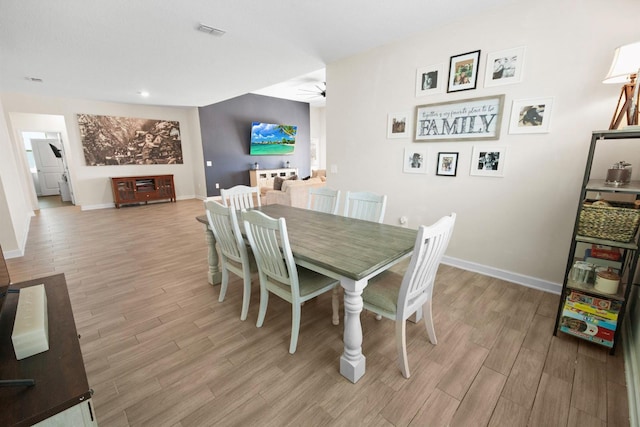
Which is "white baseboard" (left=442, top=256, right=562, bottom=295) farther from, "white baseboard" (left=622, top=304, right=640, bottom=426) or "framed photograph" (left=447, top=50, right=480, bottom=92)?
"framed photograph" (left=447, top=50, right=480, bottom=92)

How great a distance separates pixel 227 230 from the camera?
6.67 feet

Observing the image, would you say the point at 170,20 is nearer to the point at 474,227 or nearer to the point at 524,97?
the point at 524,97

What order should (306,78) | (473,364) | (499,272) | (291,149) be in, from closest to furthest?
(473,364) → (499,272) → (306,78) → (291,149)

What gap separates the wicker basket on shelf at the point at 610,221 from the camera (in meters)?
1.59

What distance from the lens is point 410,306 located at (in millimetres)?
1590

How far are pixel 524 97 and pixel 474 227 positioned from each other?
4.23 ft

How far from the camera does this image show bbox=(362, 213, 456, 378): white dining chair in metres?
1.38

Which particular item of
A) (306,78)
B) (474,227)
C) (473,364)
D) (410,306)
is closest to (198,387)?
(410,306)

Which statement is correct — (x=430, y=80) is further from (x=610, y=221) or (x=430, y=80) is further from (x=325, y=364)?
(x=325, y=364)

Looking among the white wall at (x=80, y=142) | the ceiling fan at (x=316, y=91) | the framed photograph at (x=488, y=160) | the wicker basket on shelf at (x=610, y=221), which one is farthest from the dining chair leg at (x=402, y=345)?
the white wall at (x=80, y=142)

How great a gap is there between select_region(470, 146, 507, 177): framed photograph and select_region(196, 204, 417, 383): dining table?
1.32 m

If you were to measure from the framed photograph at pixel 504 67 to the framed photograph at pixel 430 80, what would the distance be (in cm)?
43

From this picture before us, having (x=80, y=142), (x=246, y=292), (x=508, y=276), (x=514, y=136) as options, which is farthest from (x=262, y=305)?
(x=80, y=142)

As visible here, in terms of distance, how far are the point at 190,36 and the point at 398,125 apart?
8.31 feet
